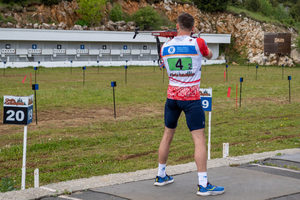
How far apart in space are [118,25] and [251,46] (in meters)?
22.7

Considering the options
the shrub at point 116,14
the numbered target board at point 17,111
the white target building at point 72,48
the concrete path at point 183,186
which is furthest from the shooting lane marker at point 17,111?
the shrub at point 116,14

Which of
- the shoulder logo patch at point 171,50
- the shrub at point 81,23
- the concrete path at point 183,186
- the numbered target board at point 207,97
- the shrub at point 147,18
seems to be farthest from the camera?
the shrub at point 147,18

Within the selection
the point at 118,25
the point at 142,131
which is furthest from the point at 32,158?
the point at 118,25

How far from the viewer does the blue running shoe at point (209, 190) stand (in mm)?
5879

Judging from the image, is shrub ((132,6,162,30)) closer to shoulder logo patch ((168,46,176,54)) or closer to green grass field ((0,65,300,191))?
green grass field ((0,65,300,191))

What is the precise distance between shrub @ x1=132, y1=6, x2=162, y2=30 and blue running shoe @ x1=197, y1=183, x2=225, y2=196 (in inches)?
2666

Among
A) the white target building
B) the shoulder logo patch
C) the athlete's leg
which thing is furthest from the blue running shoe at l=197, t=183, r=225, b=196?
the white target building

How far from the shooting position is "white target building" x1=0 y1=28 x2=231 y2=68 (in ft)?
177

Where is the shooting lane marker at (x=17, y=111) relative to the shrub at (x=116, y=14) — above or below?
below

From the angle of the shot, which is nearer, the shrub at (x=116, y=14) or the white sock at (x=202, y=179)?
the white sock at (x=202, y=179)

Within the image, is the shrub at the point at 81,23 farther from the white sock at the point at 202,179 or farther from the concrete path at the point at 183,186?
the white sock at the point at 202,179

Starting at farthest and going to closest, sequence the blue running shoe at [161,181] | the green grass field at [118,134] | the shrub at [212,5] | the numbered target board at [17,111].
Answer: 1. the shrub at [212,5]
2. the green grass field at [118,134]
3. the numbered target board at [17,111]
4. the blue running shoe at [161,181]

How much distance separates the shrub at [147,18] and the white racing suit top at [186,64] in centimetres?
6714

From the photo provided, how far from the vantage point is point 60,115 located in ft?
56.0
